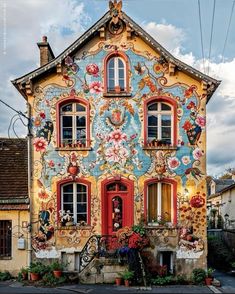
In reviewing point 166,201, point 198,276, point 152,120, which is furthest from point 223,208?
point 152,120

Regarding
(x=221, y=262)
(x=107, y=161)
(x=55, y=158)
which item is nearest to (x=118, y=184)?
(x=107, y=161)

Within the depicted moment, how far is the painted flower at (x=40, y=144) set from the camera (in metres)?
18.5

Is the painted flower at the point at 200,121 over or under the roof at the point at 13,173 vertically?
over

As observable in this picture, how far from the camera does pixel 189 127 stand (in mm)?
18625

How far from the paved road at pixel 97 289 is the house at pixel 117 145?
1.62 metres

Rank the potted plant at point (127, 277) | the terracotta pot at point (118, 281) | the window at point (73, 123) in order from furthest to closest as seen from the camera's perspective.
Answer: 1. the window at point (73, 123)
2. the terracotta pot at point (118, 281)
3. the potted plant at point (127, 277)

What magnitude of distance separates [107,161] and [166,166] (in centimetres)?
258

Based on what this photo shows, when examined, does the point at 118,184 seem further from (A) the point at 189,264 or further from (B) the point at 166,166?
(A) the point at 189,264

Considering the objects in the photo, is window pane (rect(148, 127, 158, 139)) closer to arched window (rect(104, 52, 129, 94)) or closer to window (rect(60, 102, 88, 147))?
arched window (rect(104, 52, 129, 94))

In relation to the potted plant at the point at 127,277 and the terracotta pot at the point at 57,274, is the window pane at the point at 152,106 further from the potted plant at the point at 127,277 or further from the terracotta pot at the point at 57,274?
the terracotta pot at the point at 57,274

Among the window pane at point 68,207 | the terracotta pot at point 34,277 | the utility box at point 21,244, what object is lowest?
the terracotta pot at point 34,277

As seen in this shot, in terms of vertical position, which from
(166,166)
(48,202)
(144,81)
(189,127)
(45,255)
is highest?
(144,81)

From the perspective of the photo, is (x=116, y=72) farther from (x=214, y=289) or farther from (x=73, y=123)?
(x=214, y=289)

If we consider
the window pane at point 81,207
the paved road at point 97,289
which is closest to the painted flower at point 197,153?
the window pane at point 81,207
